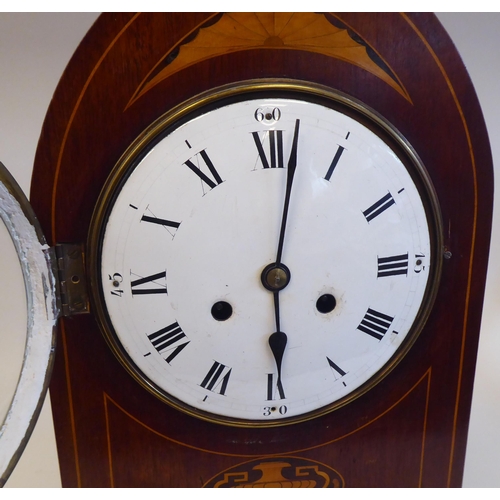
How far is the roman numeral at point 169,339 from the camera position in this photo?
A: 0.64 m

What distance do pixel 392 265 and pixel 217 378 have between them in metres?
0.30

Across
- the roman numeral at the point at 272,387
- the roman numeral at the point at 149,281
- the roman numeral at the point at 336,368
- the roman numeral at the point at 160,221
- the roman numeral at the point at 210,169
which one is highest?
the roman numeral at the point at 210,169

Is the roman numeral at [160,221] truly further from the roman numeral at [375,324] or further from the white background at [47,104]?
the roman numeral at [375,324]

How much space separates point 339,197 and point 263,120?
142mm

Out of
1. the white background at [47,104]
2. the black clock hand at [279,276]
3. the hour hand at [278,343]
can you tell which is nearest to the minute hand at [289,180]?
the black clock hand at [279,276]

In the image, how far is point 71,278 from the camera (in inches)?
24.4

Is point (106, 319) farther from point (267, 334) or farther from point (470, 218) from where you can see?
point (470, 218)

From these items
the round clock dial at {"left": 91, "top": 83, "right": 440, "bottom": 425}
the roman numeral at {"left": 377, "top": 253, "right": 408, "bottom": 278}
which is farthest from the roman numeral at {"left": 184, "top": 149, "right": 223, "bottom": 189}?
the roman numeral at {"left": 377, "top": 253, "right": 408, "bottom": 278}

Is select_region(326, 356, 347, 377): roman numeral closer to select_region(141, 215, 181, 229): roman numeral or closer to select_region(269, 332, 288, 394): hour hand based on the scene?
select_region(269, 332, 288, 394): hour hand

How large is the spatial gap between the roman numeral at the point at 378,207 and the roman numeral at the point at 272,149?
5.3 inches

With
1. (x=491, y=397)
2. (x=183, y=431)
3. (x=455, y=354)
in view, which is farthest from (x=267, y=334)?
(x=491, y=397)

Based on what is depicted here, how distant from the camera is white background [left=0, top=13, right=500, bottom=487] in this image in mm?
573

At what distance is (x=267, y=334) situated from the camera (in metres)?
0.66

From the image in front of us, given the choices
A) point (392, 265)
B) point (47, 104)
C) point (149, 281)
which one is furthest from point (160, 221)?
point (392, 265)
